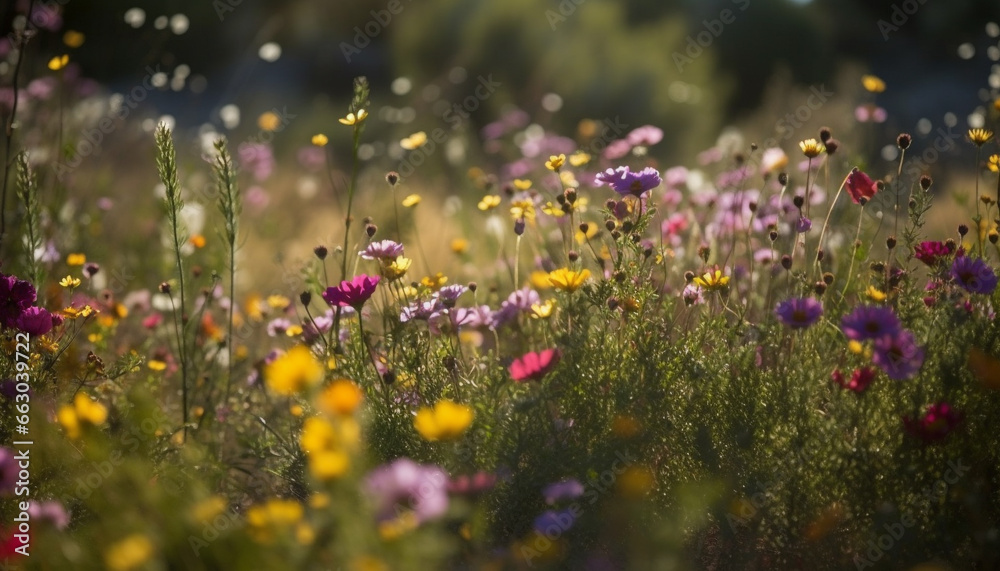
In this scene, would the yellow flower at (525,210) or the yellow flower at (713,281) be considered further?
the yellow flower at (525,210)

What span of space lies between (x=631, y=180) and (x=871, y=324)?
2.35ft

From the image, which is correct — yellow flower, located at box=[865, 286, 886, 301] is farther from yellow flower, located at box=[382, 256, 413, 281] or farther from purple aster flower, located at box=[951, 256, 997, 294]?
yellow flower, located at box=[382, 256, 413, 281]

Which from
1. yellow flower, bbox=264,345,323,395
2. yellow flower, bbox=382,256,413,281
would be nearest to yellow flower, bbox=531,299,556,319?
yellow flower, bbox=382,256,413,281

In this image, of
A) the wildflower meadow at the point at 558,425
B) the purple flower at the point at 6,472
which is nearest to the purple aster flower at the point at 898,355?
the wildflower meadow at the point at 558,425

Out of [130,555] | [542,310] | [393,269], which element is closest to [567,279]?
[542,310]

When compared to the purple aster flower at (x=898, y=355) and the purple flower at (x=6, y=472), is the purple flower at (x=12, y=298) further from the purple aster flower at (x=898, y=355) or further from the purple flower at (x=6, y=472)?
the purple aster flower at (x=898, y=355)

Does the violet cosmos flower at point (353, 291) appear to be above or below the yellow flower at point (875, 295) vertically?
above

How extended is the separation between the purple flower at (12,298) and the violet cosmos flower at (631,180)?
4.72 feet

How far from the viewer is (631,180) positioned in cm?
214

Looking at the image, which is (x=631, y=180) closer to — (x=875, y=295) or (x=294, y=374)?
(x=875, y=295)

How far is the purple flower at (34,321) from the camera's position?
2.00 m

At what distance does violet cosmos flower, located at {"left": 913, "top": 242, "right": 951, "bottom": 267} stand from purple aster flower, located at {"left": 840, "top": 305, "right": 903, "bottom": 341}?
0.38 meters

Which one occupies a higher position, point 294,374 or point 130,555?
point 294,374

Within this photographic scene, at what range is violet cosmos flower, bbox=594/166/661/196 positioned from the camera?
2.11 metres
